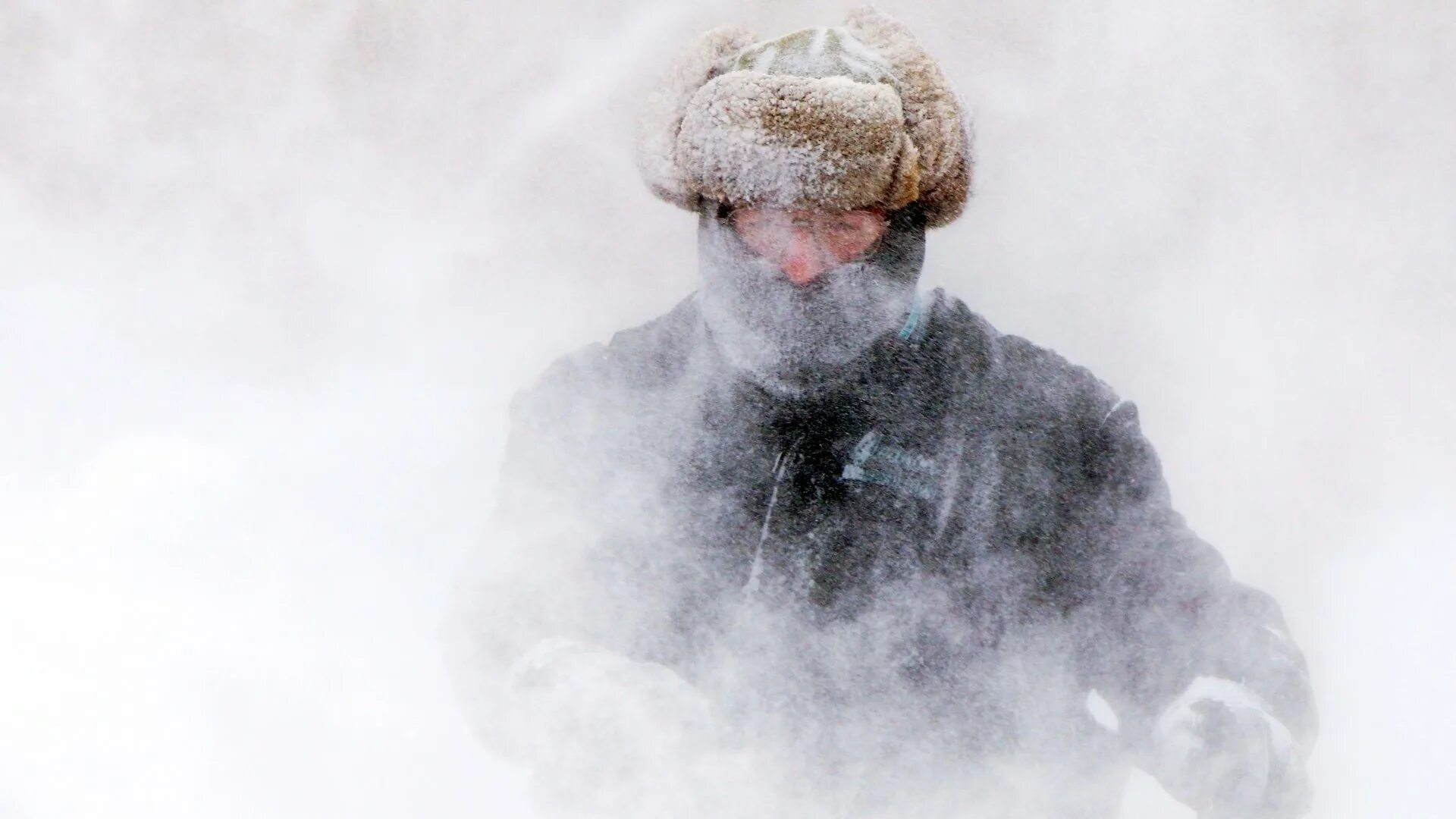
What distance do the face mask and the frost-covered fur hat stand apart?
0.10 feet

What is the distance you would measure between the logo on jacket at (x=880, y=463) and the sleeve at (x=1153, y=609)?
13cm

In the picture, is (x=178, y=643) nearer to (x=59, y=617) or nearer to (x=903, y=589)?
(x=59, y=617)

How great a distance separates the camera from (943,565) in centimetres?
75

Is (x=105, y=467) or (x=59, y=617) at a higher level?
(x=105, y=467)

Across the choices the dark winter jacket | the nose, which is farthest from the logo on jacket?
the nose

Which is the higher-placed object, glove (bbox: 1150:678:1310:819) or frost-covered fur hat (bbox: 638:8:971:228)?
frost-covered fur hat (bbox: 638:8:971:228)

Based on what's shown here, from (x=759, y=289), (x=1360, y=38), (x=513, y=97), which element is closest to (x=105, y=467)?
(x=513, y=97)

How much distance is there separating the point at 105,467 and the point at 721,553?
1.77ft

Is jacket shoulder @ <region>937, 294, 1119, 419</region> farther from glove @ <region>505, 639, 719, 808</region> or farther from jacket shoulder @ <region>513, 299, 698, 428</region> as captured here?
glove @ <region>505, 639, 719, 808</region>

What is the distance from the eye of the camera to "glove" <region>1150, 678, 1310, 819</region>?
704 millimetres

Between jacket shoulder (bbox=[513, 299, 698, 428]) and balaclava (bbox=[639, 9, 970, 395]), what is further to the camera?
jacket shoulder (bbox=[513, 299, 698, 428])

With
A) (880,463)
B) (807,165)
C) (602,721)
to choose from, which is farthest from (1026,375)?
(602,721)

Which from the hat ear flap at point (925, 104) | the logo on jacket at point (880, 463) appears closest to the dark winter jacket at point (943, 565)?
the logo on jacket at point (880, 463)

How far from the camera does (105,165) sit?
87 cm
